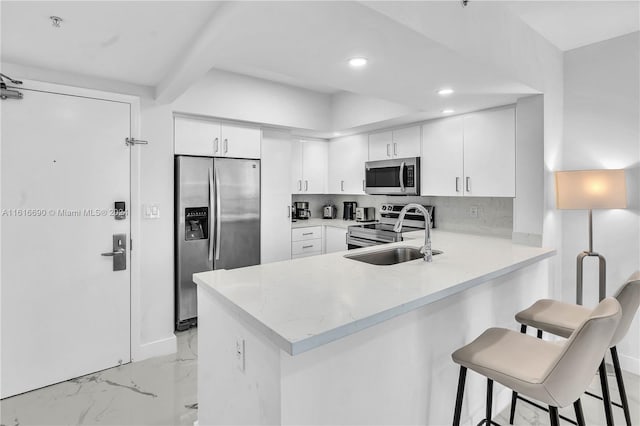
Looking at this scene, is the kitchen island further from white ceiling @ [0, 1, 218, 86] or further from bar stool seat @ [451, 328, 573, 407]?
white ceiling @ [0, 1, 218, 86]

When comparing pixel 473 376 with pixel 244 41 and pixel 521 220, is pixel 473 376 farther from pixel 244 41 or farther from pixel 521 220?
pixel 244 41

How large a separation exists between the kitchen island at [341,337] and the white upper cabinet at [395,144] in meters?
1.79

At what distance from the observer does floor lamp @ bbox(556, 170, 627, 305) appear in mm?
2316

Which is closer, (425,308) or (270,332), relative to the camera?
(270,332)

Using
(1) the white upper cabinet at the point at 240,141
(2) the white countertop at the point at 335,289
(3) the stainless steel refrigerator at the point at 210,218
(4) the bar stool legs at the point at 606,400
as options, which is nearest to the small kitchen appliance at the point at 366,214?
(3) the stainless steel refrigerator at the point at 210,218

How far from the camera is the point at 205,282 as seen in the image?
157 cm

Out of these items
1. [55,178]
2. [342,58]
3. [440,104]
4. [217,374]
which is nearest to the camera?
[217,374]

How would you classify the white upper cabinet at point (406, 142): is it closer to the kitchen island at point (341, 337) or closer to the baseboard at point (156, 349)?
the kitchen island at point (341, 337)

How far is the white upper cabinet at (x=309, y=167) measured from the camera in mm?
4426

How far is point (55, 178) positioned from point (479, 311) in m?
2.91

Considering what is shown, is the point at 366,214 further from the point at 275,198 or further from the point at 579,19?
the point at 579,19

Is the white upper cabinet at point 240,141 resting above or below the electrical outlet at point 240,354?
above

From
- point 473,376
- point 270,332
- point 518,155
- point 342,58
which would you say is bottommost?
point 473,376

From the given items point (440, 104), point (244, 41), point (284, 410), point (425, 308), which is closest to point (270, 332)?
point (284, 410)
